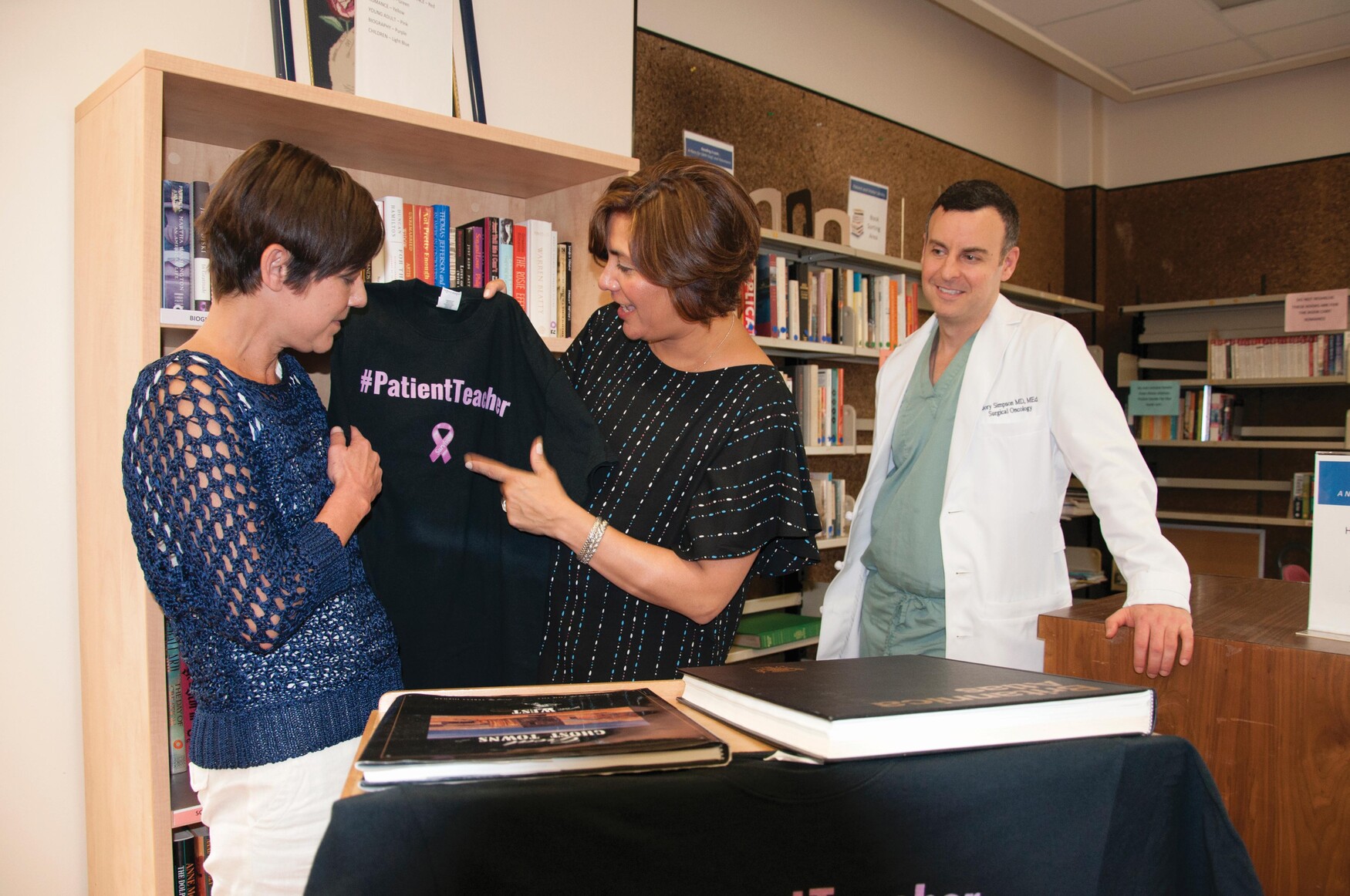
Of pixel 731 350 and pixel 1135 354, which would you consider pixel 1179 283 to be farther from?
pixel 731 350

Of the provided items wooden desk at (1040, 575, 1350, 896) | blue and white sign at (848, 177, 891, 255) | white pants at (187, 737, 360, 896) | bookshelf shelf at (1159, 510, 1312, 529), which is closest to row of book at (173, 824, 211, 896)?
white pants at (187, 737, 360, 896)

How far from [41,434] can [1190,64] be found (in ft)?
18.3

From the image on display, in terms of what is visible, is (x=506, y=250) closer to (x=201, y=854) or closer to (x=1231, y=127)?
(x=201, y=854)

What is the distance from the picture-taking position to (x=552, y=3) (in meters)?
2.61

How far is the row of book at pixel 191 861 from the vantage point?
1.69 m

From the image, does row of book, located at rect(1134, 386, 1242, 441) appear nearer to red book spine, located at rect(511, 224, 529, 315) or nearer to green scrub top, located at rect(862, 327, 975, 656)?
green scrub top, located at rect(862, 327, 975, 656)

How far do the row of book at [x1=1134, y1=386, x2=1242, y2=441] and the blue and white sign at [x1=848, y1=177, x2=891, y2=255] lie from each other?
2.39 m

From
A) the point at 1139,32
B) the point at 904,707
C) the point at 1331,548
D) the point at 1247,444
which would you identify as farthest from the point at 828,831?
the point at 1247,444

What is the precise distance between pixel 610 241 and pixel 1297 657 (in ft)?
3.70

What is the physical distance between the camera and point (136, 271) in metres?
1.45

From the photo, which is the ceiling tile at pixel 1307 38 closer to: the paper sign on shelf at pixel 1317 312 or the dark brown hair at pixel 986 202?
the paper sign on shelf at pixel 1317 312

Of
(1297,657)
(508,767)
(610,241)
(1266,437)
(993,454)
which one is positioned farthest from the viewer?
(1266,437)

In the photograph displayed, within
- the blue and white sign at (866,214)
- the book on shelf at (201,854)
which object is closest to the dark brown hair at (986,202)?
the blue and white sign at (866,214)

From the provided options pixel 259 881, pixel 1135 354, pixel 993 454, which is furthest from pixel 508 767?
pixel 1135 354
